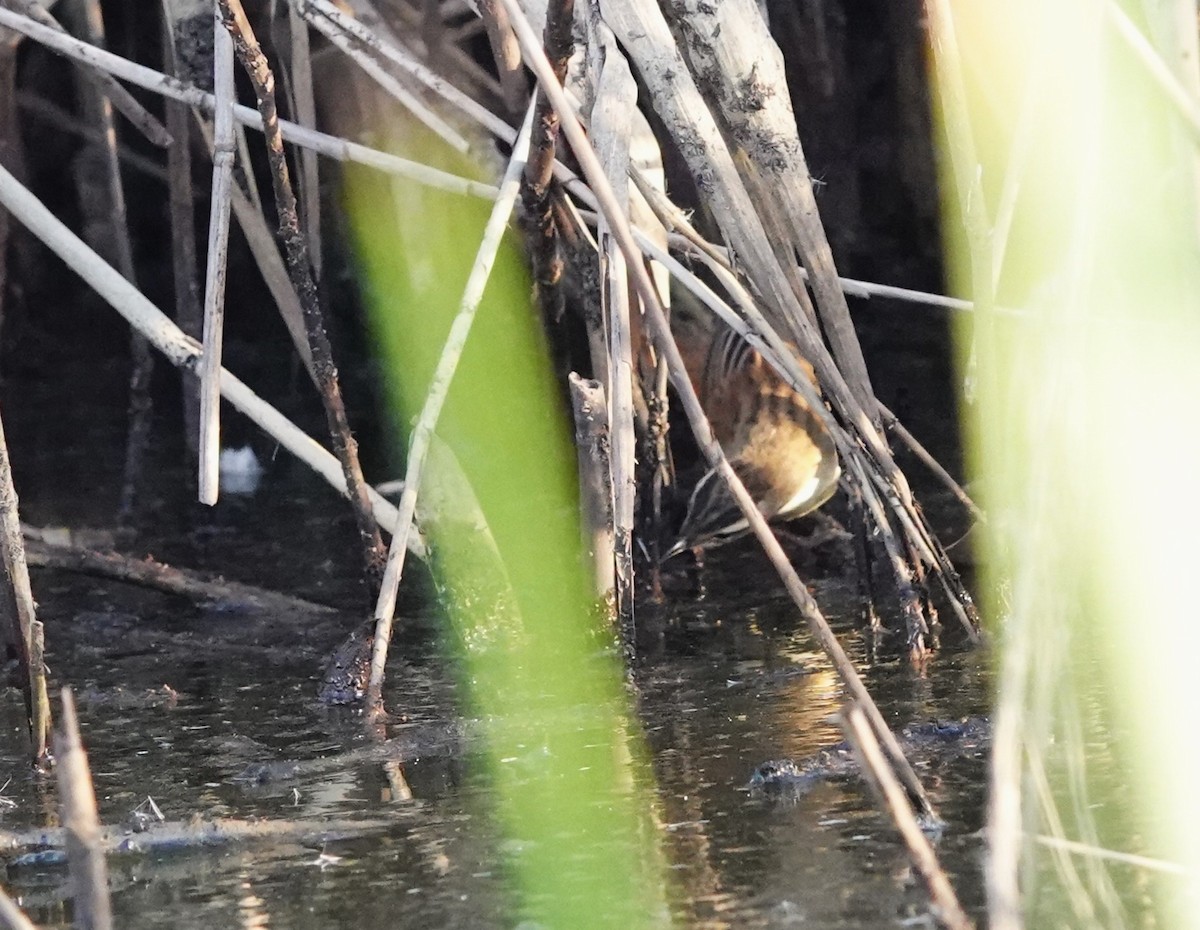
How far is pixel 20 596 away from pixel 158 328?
689mm

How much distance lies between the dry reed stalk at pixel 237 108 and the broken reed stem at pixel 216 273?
35 centimetres

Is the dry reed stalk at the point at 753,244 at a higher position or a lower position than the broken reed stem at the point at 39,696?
higher

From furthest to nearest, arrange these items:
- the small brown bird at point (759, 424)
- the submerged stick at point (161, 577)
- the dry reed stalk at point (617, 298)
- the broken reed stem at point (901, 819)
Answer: the small brown bird at point (759, 424)
the submerged stick at point (161, 577)
the dry reed stalk at point (617, 298)
the broken reed stem at point (901, 819)

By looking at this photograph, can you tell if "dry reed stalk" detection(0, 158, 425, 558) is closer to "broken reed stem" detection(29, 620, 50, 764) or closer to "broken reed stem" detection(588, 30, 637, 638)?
"broken reed stem" detection(588, 30, 637, 638)

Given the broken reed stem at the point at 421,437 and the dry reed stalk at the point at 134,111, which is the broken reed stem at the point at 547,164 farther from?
the dry reed stalk at the point at 134,111

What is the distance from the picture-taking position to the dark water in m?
1.81

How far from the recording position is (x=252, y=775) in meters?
2.34

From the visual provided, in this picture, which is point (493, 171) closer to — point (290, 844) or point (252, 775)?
point (252, 775)

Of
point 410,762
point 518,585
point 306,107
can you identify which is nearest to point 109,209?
point 306,107

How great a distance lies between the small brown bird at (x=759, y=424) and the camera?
4.06 metres

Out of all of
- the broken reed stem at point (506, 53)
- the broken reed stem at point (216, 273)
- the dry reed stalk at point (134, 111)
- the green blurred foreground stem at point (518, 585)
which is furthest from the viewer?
the dry reed stalk at point (134, 111)

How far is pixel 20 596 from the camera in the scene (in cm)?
234

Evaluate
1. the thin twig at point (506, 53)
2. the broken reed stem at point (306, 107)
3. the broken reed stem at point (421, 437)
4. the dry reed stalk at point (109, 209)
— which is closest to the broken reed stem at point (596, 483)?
the broken reed stem at point (421, 437)

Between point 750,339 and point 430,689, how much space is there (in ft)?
2.50
